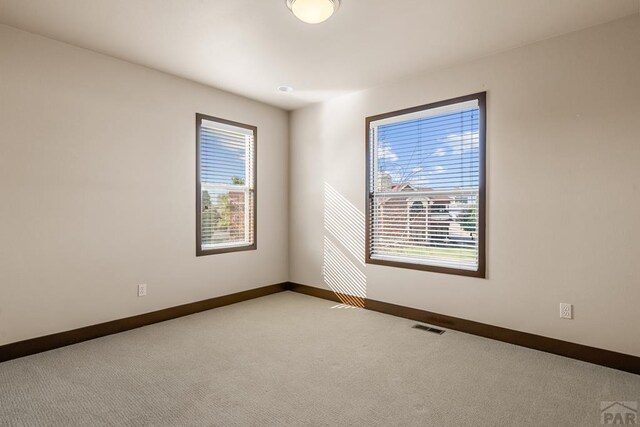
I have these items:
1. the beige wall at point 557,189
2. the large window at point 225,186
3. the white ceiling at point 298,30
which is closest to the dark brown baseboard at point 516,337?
the beige wall at point 557,189

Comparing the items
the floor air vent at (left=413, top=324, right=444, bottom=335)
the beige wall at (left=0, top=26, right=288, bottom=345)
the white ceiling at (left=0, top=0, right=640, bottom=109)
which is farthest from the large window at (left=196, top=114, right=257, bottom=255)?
the floor air vent at (left=413, top=324, right=444, bottom=335)

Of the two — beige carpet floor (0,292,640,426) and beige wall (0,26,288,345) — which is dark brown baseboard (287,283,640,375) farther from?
beige wall (0,26,288,345)

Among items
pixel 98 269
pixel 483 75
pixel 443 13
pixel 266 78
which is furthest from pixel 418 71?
pixel 98 269

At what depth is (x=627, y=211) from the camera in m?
2.61

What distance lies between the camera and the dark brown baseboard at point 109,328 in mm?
2785

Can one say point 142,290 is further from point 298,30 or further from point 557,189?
point 557,189

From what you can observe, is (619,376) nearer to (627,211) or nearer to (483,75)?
(627,211)

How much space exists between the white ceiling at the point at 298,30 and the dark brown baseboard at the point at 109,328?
2543 millimetres

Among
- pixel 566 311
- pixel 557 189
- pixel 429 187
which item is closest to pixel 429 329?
pixel 566 311

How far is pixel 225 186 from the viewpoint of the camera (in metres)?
4.36

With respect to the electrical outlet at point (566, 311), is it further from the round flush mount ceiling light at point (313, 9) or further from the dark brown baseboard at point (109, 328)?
the dark brown baseboard at point (109, 328)

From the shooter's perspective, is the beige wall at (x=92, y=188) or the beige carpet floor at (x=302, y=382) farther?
the beige wall at (x=92, y=188)

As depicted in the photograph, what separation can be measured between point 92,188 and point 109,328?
4.37 ft

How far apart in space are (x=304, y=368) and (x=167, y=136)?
109 inches
